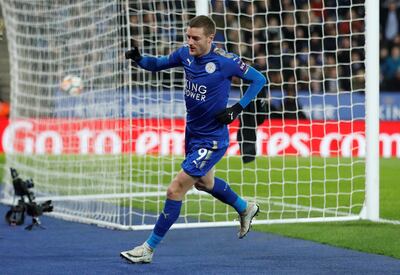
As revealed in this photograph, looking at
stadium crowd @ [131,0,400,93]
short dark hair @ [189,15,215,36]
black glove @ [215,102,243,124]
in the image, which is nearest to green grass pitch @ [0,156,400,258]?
stadium crowd @ [131,0,400,93]

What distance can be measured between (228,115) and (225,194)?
0.88 metres

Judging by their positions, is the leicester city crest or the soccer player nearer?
the soccer player

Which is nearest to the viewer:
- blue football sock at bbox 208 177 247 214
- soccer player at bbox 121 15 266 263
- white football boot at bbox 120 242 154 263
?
white football boot at bbox 120 242 154 263

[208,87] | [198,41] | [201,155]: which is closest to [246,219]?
[201,155]

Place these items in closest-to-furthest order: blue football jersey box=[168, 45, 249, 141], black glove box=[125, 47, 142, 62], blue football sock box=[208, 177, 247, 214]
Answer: blue football jersey box=[168, 45, 249, 141], black glove box=[125, 47, 142, 62], blue football sock box=[208, 177, 247, 214]

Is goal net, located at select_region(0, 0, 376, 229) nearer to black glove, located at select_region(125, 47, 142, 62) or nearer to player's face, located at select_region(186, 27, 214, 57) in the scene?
black glove, located at select_region(125, 47, 142, 62)

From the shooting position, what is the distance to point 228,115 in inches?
328

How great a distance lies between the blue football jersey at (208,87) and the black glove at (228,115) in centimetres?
11

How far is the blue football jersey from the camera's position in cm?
847

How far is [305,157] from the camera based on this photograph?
727 inches

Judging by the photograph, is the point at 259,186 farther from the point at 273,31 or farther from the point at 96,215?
the point at 96,215

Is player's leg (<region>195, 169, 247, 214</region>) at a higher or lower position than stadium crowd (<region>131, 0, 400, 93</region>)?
lower

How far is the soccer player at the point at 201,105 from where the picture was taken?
27.3ft

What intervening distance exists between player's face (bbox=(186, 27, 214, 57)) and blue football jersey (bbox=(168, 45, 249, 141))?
0.09 metres
